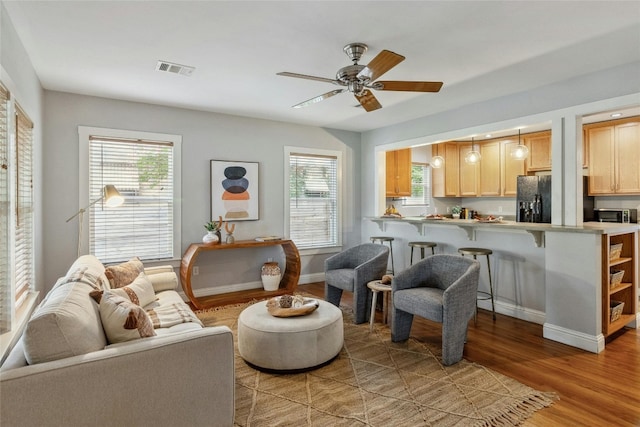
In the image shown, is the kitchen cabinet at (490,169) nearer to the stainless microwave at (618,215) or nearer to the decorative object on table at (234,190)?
the stainless microwave at (618,215)

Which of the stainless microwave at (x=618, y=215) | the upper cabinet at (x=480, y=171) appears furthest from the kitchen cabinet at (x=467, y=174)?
the stainless microwave at (x=618, y=215)

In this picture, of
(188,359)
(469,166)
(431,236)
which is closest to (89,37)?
(188,359)

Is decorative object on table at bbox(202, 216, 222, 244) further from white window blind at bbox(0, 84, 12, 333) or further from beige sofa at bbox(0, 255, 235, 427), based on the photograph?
beige sofa at bbox(0, 255, 235, 427)

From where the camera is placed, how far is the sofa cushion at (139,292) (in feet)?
8.97

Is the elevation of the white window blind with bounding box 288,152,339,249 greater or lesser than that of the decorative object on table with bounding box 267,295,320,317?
greater

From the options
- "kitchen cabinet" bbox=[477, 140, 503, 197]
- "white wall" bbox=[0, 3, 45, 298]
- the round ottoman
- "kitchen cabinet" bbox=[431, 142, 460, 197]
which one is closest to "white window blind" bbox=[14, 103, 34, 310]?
"white wall" bbox=[0, 3, 45, 298]

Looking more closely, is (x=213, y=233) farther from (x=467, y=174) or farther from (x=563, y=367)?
(x=467, y=174)

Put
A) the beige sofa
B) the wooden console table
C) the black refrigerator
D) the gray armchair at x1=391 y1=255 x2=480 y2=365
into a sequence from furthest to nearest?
the black refrigerator < the wooden console table < the gray armchair at x1=391 y1=255 x2=480 y2=365 < the beige sofa

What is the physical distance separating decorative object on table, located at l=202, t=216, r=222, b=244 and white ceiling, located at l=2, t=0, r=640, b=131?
166 centimetres

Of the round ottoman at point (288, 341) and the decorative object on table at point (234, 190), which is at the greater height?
the decorative object on table at point (234, 190)

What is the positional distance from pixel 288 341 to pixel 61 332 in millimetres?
1478

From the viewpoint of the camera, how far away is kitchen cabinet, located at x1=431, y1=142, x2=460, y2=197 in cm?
701

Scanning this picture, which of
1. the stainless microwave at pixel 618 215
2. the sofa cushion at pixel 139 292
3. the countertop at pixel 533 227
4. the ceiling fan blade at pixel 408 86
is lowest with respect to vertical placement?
the sofa cushion at pixel 139 292

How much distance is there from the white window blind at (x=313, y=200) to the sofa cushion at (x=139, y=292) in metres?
2.77
